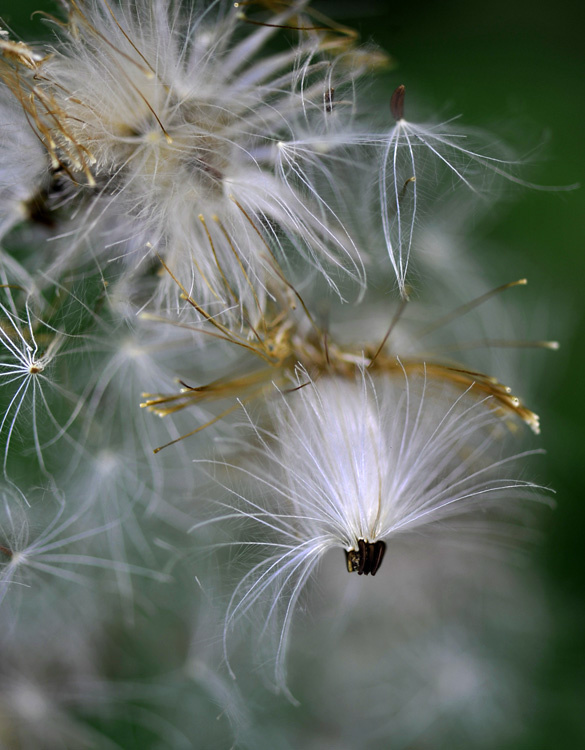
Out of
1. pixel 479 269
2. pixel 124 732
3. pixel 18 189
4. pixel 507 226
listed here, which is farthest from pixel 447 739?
pixel 18 189

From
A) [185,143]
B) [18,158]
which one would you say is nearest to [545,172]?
[185,143]

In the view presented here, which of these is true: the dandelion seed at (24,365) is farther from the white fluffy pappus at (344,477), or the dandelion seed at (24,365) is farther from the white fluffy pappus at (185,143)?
the white fluffy pappus at (344,477)

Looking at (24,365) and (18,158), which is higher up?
(18,158)

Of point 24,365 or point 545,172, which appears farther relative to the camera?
point 545,172

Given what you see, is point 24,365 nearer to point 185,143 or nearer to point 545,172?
point 185,143

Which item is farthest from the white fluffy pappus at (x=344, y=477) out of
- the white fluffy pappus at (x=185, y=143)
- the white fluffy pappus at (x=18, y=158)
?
the white fluffy pappus at (x=18, y=158)

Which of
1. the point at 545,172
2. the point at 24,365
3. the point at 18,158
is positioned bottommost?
the point at 24,365
